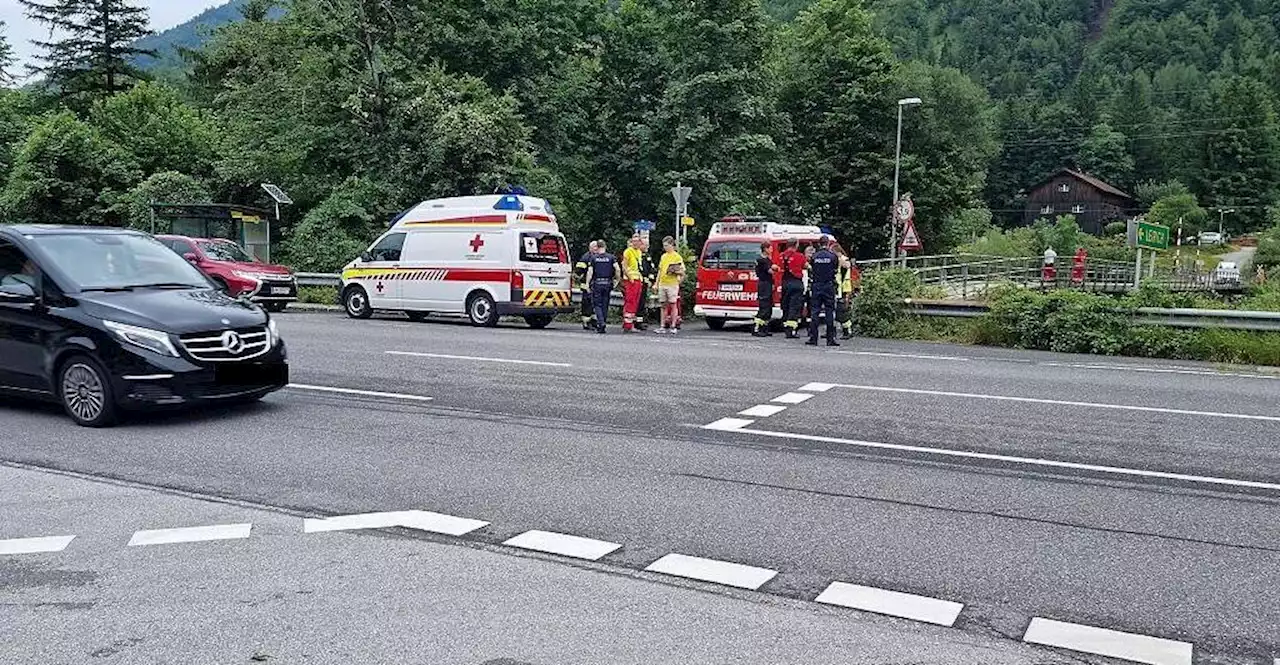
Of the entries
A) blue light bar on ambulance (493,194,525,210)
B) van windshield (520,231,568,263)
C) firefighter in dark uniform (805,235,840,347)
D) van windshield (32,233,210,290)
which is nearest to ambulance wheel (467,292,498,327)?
van windshield (520,231,568,263)

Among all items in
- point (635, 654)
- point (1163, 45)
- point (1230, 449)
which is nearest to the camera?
point (635, 654)

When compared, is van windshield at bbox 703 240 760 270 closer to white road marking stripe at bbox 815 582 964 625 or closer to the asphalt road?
the asphalt road

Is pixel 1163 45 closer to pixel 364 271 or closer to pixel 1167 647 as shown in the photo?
pixel 364 271

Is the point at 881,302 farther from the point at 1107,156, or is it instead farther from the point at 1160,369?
the point at 1107,156

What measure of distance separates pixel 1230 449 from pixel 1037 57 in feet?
549

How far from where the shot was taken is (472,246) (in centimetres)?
2034

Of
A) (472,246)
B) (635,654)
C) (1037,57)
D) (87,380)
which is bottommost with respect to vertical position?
(635,654)

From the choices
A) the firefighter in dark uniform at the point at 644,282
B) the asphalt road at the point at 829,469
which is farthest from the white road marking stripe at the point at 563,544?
the firefighter in dark uniform at the point at 644,282

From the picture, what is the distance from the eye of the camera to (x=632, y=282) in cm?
1967

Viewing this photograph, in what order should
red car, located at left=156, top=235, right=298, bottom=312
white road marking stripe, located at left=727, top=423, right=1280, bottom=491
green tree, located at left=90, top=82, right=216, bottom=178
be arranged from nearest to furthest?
white road marking stripe, located at left=727, top=423, right=1280, bottom=491 < red car, located at left=156, top=235, right=298, bottom=312 < green tree, located at left=90, top=82, right=216, bottom=178

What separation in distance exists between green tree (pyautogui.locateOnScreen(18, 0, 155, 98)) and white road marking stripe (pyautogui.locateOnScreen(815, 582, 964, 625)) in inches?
2359

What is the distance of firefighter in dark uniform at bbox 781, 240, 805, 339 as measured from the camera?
1853cm

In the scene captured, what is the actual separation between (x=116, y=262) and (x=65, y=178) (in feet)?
99.1

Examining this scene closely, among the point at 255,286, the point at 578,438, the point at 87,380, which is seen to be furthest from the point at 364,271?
the point at 578,438
